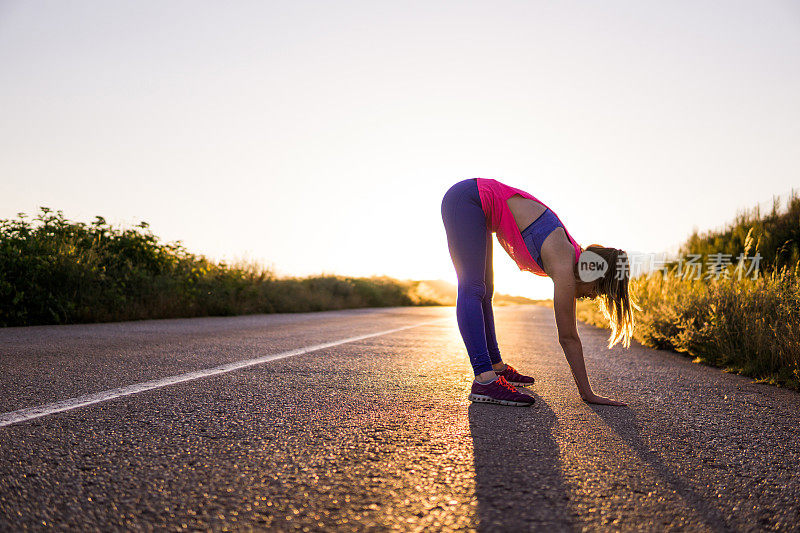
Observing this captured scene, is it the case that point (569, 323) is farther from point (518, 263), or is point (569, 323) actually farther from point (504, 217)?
point (504, 217)

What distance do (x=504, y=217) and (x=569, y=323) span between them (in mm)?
792

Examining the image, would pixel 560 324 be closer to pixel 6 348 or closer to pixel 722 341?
pixel 722 341

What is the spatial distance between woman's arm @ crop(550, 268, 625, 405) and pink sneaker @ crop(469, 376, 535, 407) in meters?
0.36

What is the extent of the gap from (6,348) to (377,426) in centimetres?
443

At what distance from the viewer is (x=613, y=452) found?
7.16 ft

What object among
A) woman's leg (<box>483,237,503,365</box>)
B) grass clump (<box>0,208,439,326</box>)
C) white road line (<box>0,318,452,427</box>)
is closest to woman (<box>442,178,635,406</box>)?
woman's leg (<box>483,237,503,365</box>)

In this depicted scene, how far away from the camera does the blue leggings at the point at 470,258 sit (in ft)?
10.7

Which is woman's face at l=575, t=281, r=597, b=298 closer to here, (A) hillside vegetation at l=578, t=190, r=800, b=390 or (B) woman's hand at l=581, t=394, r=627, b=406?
(B) woman's hand at l=581, t=394, r=627, b=406

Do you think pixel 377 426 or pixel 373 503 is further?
pixel 377 426

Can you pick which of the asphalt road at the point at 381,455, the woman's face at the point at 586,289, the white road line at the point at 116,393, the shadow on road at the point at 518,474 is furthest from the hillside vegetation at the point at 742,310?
the white road line at the point at 116,393

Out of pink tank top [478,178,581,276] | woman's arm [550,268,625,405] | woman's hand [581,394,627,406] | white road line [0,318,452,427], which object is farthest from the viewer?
pink tank top [478,178,581,276]

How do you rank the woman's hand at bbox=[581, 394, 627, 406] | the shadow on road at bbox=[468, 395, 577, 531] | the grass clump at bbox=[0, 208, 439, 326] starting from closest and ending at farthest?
the shadow on road at bbox=[468, 395, 577, 531] → the woman's hand at bbox=[581, 394, 627, 406] → the grass clump at bbox=[0, 208, 439, 326]

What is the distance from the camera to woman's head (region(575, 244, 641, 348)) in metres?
3.21

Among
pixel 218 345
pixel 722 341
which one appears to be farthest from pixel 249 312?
pixel 722 341
